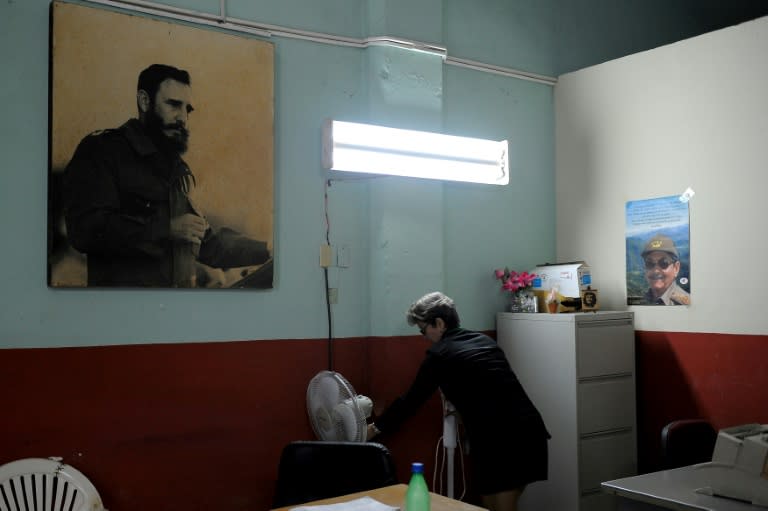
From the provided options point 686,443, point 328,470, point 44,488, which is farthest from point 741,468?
point 44,488

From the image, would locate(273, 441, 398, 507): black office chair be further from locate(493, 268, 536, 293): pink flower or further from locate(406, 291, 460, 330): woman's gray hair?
locate(493, 268, 536, 293): pink flower

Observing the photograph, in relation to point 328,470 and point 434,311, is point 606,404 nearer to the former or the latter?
point 434,311

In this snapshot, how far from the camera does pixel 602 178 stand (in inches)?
190

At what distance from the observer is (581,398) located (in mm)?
4223

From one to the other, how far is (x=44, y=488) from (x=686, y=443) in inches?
118

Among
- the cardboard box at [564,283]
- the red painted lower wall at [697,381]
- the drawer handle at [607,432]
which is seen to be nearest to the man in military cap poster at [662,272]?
the red painted lower wall at [697,381]

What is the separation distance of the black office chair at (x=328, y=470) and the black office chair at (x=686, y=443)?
1.38 metres

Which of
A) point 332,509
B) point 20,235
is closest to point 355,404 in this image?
point 332,509

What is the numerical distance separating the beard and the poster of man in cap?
9.21 ft

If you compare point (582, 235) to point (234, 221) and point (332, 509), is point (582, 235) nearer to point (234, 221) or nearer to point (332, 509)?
point (234, 221)

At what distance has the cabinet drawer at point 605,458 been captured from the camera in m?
4.23

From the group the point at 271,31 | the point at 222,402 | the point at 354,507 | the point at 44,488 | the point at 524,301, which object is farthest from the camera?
the point at 524,301

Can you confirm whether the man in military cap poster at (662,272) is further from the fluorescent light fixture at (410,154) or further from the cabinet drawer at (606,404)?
the fluorescent light fixture at (410,154)

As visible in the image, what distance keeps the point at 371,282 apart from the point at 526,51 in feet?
6.91
